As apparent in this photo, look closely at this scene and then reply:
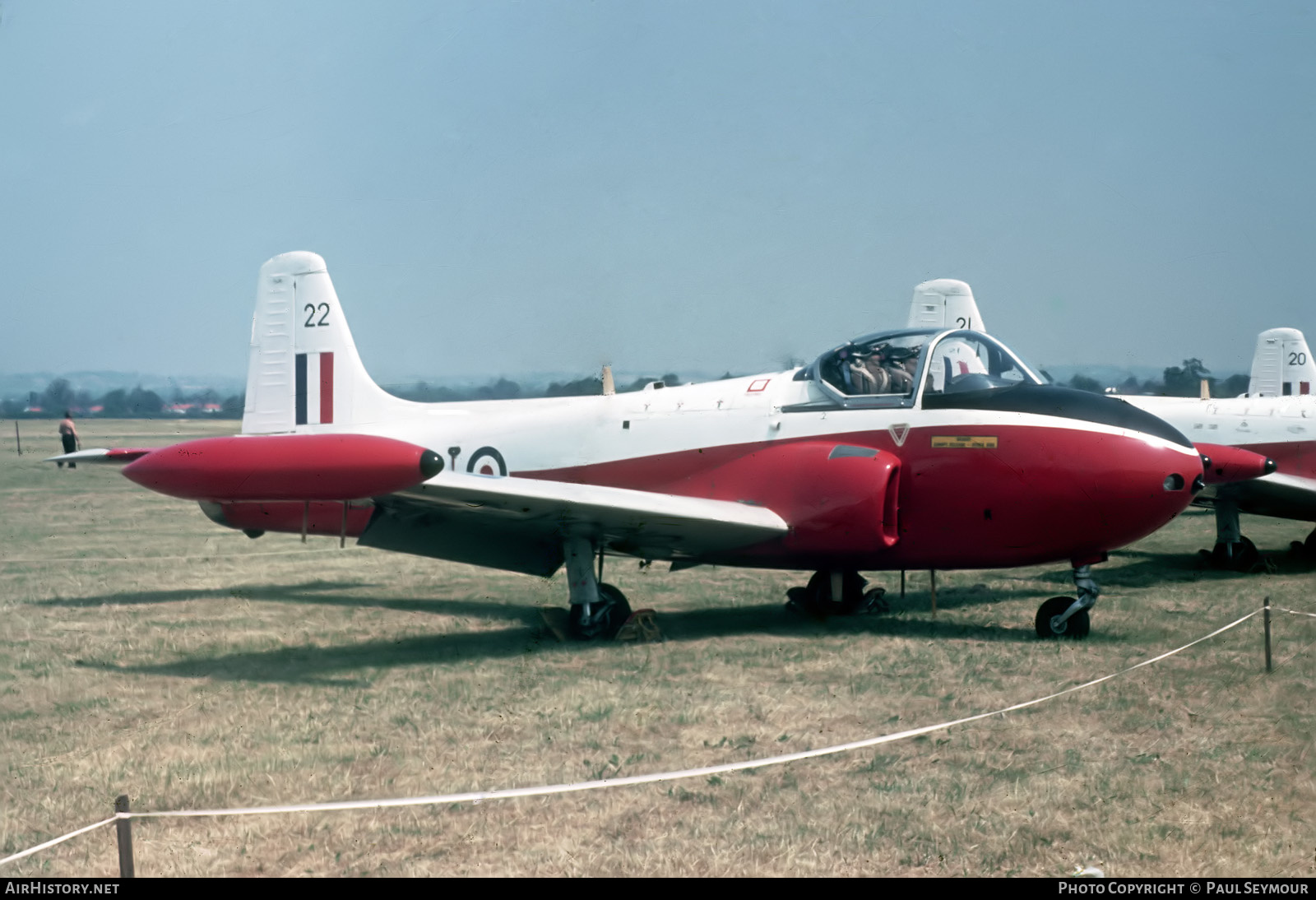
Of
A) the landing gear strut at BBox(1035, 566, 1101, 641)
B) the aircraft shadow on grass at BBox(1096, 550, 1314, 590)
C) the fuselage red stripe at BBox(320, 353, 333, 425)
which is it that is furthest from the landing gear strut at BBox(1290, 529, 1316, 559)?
the fuselage red stripe at BBox(320, 353, 333, 425)

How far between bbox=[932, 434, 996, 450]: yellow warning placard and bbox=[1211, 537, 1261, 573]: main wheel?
733 cm

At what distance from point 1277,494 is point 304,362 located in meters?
12.0

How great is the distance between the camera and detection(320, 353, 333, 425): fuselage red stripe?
11.5 metres

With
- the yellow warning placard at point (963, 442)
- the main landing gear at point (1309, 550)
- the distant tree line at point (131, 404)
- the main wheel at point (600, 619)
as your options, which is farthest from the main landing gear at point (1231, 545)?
the distant tree line at point (131, 404)

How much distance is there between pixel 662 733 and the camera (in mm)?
5996

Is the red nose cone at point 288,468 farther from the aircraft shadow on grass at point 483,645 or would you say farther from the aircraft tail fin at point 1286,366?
the aircraft tail fin at point 1286,366

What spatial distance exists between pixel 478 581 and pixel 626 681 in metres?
5.72

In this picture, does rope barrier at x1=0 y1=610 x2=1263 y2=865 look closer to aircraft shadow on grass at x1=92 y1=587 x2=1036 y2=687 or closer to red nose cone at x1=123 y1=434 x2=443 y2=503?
red nose cone at x1=123 y1=434 x2=443 y2=503

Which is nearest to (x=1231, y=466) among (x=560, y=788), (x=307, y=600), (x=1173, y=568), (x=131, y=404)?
(x=1173, y=568)

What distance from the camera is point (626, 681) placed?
24.0 ft

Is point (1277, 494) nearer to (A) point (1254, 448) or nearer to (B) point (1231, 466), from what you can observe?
(A) point (1254, 448)

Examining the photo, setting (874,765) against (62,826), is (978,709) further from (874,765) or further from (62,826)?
(62,826)
